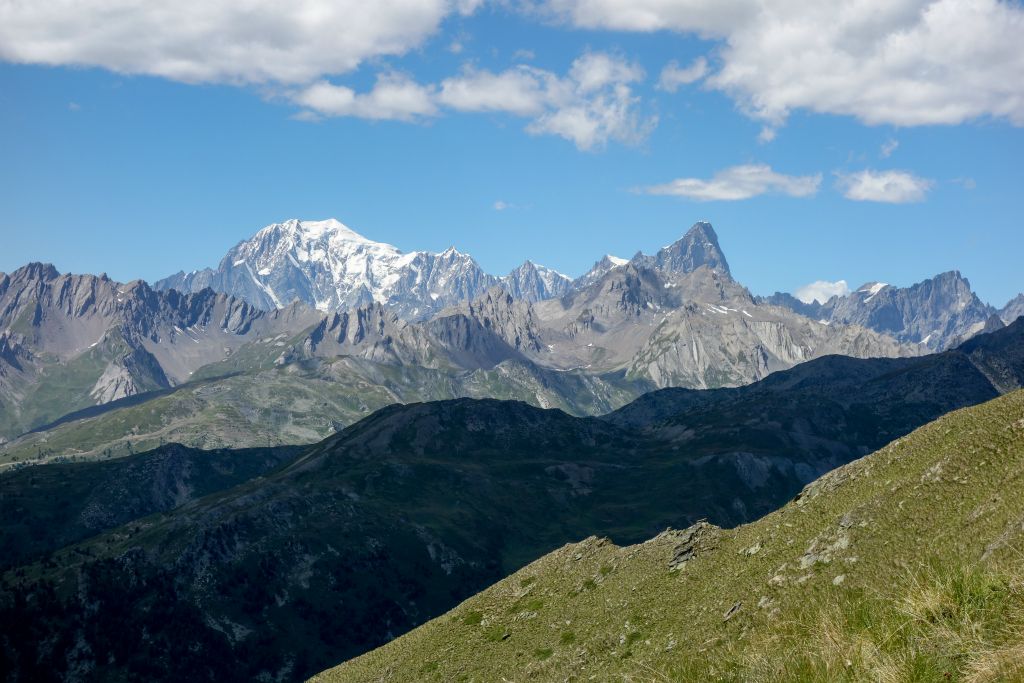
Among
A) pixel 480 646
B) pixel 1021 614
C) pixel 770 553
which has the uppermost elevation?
pixel 1021 614

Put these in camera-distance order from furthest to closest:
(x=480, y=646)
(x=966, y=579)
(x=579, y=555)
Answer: (x=579, y=555) → (x=480, y=646) → (x=966, y=579)

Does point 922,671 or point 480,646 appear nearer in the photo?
point 922,671

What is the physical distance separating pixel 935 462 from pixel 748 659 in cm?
3241

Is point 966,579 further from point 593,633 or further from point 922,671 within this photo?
point 593,633

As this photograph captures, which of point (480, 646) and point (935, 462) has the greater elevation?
point (935, 462)

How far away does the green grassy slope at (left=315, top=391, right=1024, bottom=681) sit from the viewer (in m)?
27.4

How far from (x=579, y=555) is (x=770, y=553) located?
40.1 m

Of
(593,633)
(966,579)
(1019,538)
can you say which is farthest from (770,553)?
(966,579)

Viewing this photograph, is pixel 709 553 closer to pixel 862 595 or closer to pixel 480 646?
pixel 480 646

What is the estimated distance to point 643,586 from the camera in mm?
77375

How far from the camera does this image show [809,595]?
46500 mm

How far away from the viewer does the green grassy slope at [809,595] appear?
1078 inches

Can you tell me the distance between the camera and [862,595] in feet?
134

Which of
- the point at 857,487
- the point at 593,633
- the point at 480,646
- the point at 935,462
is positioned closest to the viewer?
the point at 935,462
